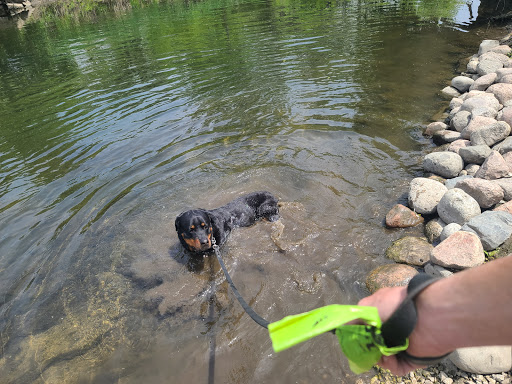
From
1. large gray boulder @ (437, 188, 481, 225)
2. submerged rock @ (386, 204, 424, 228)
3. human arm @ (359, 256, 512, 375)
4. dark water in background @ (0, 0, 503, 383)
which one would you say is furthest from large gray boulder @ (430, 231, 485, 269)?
human arm @ (359, 256, 512, 375)

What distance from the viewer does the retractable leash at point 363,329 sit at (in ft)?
3.96

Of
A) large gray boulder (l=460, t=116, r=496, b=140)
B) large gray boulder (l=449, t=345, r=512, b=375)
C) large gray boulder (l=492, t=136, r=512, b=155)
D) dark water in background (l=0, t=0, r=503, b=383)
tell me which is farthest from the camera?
large gray boulder (l=460, t=116, r=496, b=140)

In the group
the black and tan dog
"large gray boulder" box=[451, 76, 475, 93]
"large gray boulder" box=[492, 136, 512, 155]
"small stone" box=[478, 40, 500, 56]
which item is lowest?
the black and tan dog

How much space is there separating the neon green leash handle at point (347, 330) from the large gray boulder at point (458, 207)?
4238 millimetres

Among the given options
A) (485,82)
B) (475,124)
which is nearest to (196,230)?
(475,124)

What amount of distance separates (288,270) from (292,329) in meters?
3.61

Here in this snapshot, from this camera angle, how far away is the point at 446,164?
6141 mm

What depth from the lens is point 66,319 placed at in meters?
4.31

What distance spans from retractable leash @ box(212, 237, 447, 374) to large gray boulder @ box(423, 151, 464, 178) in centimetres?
567

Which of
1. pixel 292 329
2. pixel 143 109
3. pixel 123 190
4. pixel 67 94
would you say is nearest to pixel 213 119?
pixel 143 109

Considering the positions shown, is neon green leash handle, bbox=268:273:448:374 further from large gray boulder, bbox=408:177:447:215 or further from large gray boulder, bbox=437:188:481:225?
large gray boulder, bbox=408:177:447:215

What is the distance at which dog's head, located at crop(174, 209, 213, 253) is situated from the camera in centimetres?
474

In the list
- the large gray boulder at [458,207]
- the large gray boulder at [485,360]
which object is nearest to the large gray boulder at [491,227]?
the large gray boulder at [458,207]

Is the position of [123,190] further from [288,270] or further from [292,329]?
[292,329]
